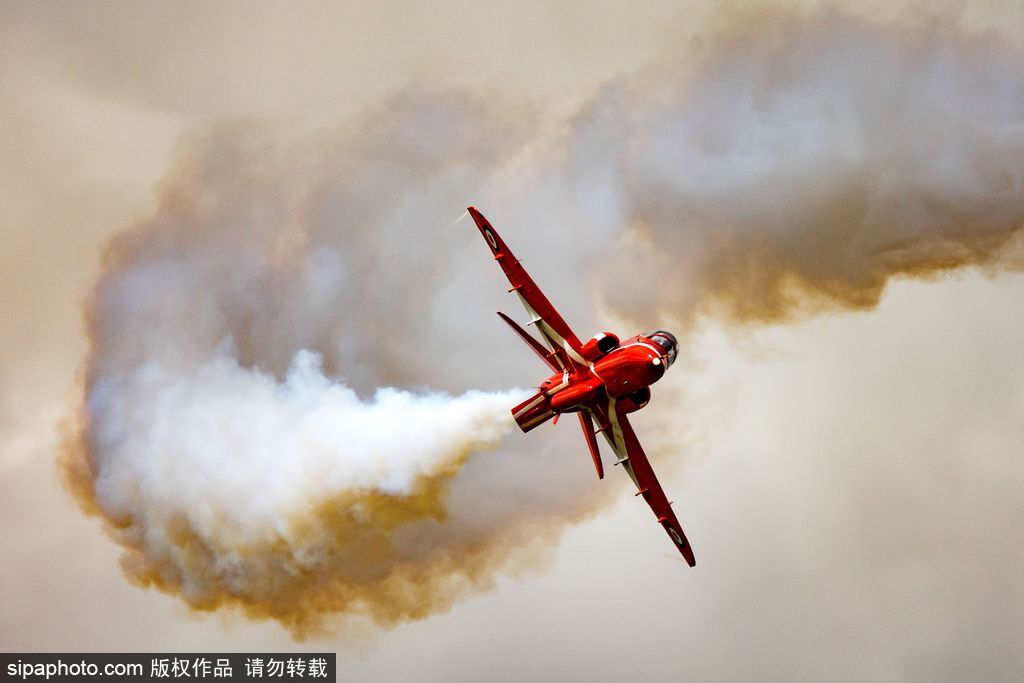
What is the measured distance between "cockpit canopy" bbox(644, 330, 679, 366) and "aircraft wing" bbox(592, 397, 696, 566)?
8.65 ft

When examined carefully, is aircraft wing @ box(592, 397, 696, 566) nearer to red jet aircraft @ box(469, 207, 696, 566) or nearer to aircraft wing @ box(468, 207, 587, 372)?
red jet aircraft @ box(469, 207, 696, 566)

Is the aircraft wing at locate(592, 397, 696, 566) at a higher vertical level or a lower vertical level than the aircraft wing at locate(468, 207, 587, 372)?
lower

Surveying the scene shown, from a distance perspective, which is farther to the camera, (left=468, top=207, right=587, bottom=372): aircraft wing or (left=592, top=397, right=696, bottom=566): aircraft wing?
(left=592, top=397, right=696, bottom=566): aircraft wing

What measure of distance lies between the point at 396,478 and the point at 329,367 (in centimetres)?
900

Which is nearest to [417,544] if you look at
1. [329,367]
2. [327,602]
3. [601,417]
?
[327,602]

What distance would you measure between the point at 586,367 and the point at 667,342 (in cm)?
303

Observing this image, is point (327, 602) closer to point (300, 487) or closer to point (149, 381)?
point (300, 487)

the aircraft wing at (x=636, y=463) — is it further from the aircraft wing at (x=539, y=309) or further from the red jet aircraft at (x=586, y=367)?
the aircraft wing at (x=539, y=309)

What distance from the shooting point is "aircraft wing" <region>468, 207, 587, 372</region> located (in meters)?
53.8

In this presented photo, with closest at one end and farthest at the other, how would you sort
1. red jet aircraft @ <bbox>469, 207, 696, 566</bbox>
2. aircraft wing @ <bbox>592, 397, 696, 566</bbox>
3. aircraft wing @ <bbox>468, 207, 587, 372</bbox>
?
red jet aircraft @ <bbox>469, 207, 696, 566</bbox> < aircraft wing @ <bbox>468, 207, 587, 372</bbox> < aircraft wing @ <bbox>592, 397, 696, 566</bbox>

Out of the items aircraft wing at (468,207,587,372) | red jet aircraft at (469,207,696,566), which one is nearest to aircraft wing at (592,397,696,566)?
red jet aircraft at (469,207,696,566)

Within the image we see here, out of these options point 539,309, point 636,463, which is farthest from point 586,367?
point 636,463

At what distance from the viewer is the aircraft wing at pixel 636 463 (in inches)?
2181

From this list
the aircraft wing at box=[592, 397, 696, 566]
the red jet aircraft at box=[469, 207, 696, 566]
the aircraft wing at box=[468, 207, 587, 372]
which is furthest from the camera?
the aircraft wing at box=[592, 397, 696, 566]
